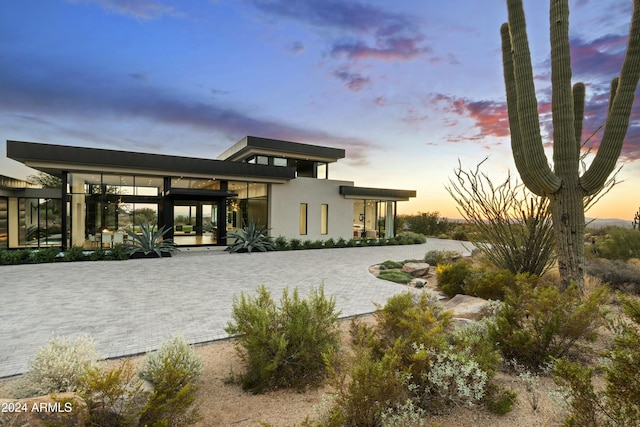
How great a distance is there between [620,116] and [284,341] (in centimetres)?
680

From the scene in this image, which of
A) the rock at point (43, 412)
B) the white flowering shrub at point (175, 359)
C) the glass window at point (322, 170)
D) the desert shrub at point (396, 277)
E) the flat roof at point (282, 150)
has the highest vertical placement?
the flat roof at point (282, 150)

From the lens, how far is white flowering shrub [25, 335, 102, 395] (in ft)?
8.04

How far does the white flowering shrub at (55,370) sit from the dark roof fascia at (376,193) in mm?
17256

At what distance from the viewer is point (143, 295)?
6.84 metres

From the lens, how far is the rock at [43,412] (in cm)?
191

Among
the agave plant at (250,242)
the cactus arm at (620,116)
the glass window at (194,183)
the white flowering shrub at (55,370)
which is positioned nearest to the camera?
the white flowering shrub at (55,370)

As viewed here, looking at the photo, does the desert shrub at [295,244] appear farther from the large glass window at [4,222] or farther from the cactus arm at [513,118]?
the large glass window at [4,222]

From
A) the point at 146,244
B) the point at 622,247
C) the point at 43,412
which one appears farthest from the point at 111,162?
the point at 622,247

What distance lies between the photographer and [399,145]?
17.7m

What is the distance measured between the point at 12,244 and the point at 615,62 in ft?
86.3

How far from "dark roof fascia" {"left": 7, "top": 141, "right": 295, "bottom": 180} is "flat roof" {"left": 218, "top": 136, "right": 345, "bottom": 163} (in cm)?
304

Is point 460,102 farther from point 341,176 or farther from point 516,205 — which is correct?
point 341,176

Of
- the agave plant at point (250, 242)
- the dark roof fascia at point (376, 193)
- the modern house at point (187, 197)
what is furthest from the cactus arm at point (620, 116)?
the dark roof fascia at point (376, 193)

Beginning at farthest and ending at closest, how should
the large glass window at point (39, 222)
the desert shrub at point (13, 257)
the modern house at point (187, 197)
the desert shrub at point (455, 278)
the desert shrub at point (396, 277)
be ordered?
the large glass window at point (39, 222) < the modern house at point (187, 197) < the desert shrub at point (13, 257) < the desert shrub at point (396, 277) < the desert shrub at point (455, 278)
